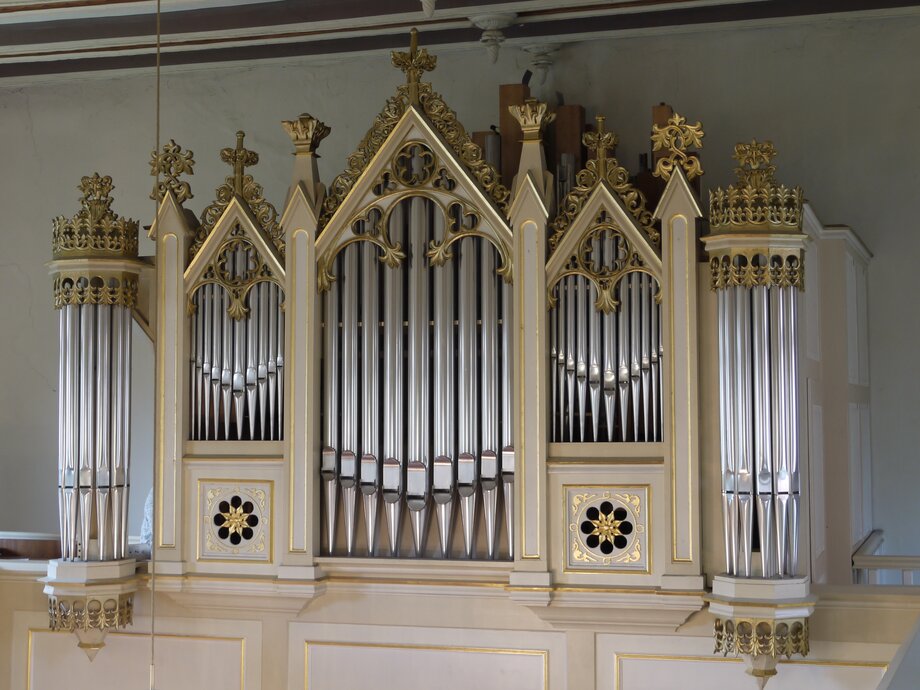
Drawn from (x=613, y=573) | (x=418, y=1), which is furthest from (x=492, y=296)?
(x=418, y=1)

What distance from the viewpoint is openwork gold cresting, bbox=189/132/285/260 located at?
19.9 feet

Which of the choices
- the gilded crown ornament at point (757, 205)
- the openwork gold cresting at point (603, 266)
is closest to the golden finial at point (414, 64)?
the openwork gold cresting at point (603, 266)

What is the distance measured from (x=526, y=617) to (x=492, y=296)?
1463 mm

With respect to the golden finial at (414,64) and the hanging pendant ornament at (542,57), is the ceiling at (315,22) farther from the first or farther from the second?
the golden finial at (414,64)

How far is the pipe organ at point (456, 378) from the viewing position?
5426mm

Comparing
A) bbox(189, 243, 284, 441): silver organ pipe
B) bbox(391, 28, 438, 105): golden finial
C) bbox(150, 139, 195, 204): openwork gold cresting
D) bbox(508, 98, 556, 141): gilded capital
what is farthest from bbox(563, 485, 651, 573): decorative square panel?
bbox(150, 139, 195, 204): openwork gold cresting

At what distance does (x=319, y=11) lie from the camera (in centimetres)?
723

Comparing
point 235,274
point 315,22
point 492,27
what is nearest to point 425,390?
point 235,274

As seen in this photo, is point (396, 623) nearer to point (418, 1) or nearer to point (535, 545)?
point (535, 545)

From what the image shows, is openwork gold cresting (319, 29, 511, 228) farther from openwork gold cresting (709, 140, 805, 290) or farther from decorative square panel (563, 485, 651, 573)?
decorative square panel (563, 485, 651, 573)

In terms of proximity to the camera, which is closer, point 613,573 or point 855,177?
point 613,573

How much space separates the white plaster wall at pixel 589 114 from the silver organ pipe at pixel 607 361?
1.98 m

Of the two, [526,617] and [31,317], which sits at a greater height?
[31,317]

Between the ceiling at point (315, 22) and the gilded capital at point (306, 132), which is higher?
the ceiling at point (315, 22)
